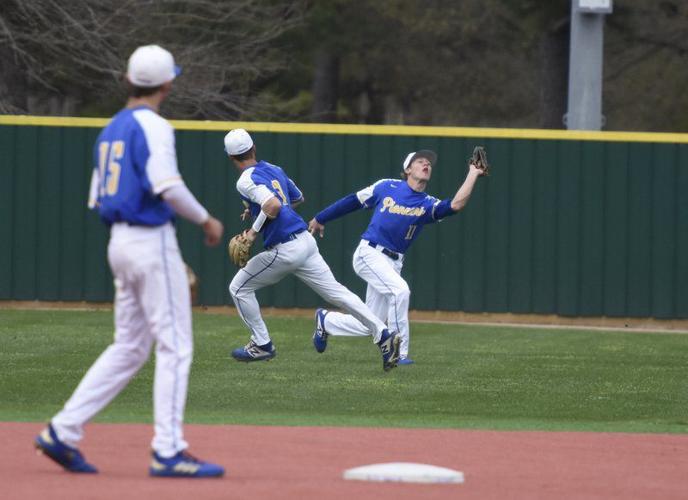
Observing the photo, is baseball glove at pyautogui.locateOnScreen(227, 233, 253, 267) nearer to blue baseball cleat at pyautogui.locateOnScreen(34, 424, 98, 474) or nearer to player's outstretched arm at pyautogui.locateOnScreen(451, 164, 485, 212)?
player's outstretched arm at pyautogui.locateOnScreen(451, 164, 485, 212)

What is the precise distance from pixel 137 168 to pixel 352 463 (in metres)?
2.08

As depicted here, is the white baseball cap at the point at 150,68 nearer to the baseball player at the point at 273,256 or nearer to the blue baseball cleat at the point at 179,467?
the blue baseball cleat at the point at 179,467

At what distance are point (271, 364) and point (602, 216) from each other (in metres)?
6.95

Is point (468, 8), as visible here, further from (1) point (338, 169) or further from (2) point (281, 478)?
(2) point (281, 478)

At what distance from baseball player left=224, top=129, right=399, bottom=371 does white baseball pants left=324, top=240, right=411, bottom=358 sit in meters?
0.21

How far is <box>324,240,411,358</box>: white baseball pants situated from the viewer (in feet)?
44.1

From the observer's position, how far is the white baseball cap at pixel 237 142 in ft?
41.5

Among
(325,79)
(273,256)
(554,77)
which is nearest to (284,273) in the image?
(273,256)

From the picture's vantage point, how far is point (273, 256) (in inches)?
516

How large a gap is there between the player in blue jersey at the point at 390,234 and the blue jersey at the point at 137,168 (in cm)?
612

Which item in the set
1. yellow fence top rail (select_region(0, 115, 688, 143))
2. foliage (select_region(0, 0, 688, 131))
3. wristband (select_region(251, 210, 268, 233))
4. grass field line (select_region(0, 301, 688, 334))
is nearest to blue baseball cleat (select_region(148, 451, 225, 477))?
wristband (select_region(251, 210, 268, 233))

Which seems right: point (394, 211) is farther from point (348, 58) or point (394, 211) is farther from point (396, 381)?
point (348, 58)

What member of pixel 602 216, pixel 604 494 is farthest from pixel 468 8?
pixel 604 494

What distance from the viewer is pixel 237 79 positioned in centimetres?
2689
